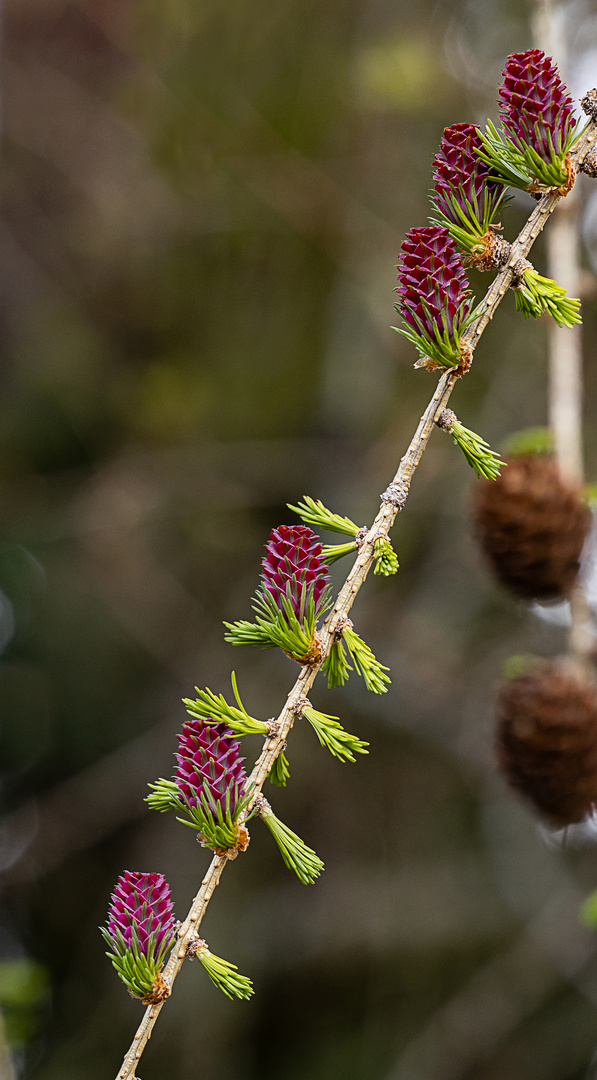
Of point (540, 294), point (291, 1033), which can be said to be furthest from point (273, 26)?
point (291, 1033)

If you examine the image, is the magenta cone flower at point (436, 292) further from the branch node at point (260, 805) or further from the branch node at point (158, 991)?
the branch node at point (158, 991)

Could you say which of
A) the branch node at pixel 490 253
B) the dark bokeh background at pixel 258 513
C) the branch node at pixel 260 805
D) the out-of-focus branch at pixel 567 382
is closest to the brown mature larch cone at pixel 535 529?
the out-of-focus branch at pixel 567 382

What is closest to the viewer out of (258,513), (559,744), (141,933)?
(141,933)

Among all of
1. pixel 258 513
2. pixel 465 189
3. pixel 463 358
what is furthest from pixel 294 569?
pixel 258 513

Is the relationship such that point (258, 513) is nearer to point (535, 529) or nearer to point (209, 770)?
point (535, 529)

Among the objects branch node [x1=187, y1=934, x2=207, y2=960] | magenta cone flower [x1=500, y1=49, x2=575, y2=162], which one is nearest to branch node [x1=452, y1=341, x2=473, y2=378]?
magenta cone flower [x1=500, y1=49, x2=575, y2=162]

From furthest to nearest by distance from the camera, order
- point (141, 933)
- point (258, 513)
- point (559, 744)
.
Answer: point (258, 513) → point (559, 744) → point (141, 933)
